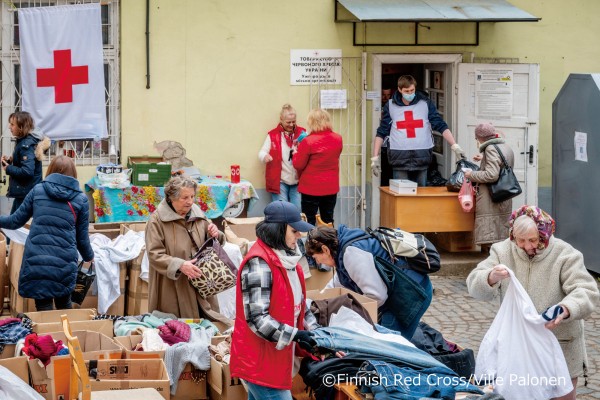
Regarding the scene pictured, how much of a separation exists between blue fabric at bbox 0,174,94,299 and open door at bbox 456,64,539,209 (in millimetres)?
6284

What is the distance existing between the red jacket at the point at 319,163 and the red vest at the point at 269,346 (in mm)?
5978

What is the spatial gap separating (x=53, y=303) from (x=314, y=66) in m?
5.64

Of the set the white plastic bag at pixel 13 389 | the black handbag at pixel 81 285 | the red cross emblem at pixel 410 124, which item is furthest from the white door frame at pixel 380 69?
the white plastic bag at pixel 13 389

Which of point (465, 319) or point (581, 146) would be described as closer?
point (465, 319)

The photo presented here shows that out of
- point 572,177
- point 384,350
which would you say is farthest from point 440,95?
point 384,350

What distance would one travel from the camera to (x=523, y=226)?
20.7ft

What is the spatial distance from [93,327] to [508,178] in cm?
542

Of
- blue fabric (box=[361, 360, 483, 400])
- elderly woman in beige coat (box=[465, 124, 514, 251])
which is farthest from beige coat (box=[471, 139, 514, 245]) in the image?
blue fabric (box=[361, 360, 483, 400])

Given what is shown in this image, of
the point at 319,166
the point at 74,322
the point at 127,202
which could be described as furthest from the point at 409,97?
the point at 74,322

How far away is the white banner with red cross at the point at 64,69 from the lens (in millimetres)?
12227

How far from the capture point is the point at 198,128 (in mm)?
12867

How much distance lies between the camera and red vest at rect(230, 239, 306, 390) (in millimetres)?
5918

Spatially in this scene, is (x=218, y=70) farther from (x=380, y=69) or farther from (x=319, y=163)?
(x=380, y=69)

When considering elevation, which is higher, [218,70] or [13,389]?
[218,70]
